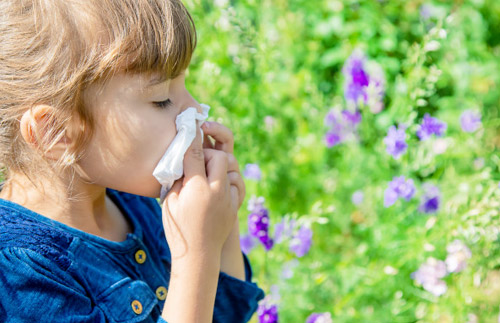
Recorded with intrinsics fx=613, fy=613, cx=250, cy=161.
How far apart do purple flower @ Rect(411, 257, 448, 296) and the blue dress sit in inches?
29.8

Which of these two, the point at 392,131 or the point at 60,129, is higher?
the point at 392,131

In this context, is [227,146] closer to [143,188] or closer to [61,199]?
[143,188]

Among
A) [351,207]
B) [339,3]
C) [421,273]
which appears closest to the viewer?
[421,273]

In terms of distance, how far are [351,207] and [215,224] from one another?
117 cm

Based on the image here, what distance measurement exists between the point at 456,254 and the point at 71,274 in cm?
104

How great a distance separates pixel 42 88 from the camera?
108 centimetres

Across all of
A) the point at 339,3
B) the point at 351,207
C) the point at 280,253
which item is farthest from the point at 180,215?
the point at 339,3

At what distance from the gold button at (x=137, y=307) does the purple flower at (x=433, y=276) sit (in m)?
0.86

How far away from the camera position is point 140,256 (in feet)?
4.21

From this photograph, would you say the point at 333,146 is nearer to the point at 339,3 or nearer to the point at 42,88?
the point at 339,3

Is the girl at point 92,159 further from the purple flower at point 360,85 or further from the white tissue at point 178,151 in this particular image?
the purple flower at point 360,85

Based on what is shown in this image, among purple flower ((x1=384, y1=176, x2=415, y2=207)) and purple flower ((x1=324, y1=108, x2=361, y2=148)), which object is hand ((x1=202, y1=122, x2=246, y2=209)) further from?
purple flower ((x1=324, y1=108, x2=361, y2=148))

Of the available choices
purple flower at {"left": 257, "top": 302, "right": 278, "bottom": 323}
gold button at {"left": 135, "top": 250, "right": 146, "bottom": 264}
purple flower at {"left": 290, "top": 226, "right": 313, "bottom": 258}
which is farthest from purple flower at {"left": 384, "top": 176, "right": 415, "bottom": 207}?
gold button at {"left": 135, "top": 250, "right": 146, "bottom": 264}

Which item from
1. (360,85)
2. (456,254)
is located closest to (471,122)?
(360,85)
